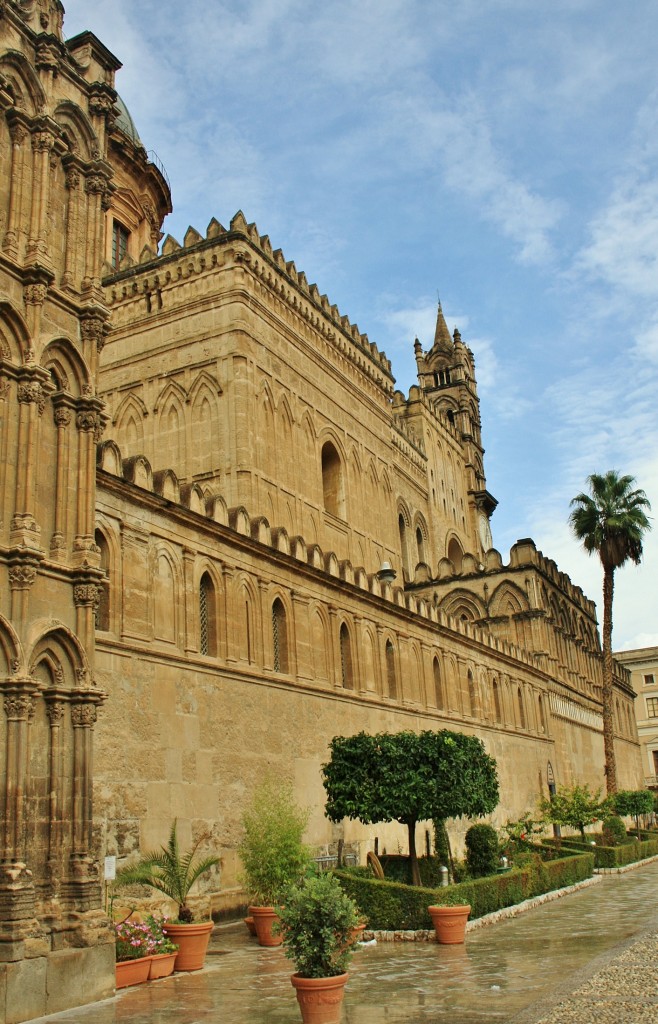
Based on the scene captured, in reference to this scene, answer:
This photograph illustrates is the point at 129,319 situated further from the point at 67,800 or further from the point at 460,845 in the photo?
the point at 67,800

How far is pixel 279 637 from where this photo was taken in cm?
2084

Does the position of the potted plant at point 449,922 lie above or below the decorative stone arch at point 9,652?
below

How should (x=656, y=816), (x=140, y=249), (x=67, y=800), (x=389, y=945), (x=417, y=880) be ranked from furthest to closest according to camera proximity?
(x=656, y=816) < (x=140, y=249) < (x=417, y=880) < (x=389, y=945) < (x=67, y=800)

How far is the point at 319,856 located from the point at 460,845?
968cm

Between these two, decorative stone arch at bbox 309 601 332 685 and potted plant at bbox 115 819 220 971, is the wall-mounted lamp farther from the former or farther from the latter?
potted plant at bbox 115 819 220 971

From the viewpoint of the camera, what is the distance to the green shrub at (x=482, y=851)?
18188mm

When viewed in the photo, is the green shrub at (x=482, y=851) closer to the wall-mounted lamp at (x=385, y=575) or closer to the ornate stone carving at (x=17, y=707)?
the wall-mounted lamp at (x=385, y=575)

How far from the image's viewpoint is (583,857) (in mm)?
22828

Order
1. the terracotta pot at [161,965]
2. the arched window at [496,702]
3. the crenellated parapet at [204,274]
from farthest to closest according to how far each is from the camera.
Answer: the arched window at [496,702], the crenellated parapet at [204,274], the terracotta pot at [161,965]

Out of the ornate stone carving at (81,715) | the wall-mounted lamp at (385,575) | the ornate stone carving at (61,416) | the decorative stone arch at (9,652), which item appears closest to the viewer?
the decorative stone arch at (9,652)

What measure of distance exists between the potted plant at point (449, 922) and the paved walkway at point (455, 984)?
22 cm

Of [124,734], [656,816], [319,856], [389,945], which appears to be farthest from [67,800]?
[656,816]

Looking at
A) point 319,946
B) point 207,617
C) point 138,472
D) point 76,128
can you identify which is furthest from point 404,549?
point 319,946

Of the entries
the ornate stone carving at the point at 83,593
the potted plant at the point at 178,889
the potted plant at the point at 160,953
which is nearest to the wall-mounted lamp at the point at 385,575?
the potted plant at the point at 178,889
